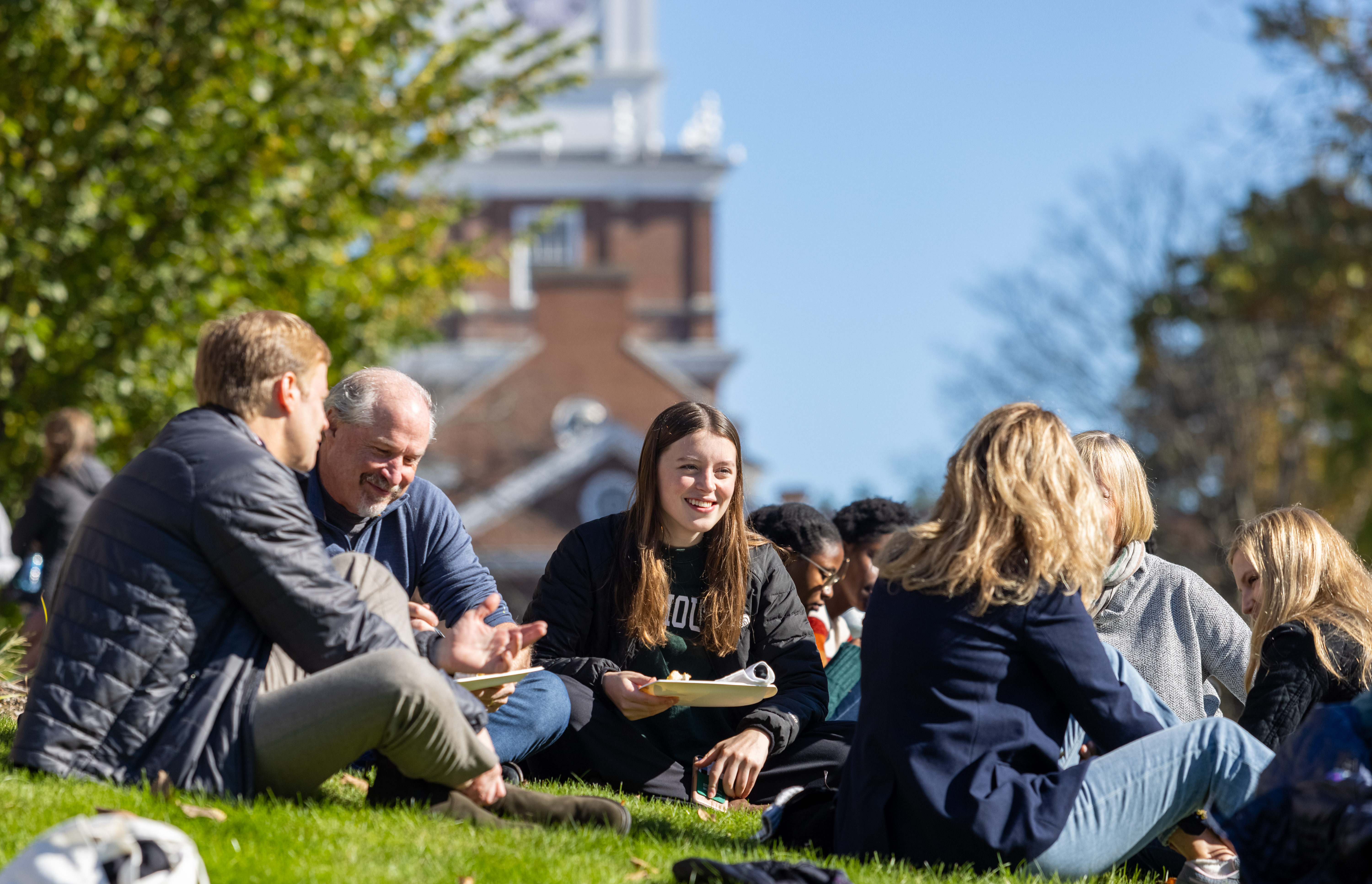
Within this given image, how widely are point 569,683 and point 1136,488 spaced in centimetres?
231

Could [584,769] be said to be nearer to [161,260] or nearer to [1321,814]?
[1321,814]

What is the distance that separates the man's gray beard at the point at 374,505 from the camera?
5344mm

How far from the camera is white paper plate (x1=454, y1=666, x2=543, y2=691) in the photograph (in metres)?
4.62

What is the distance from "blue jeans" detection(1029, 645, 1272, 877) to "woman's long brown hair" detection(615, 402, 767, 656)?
1867 millimetres

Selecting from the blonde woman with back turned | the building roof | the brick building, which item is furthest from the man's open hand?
the building roof

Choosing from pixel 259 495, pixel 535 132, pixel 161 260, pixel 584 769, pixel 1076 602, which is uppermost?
pixel 535 132

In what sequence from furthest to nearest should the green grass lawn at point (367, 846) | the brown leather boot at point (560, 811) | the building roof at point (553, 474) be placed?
the building roof at point (553, 474) < the brown leather boot at point (560, 811) < the green grass lawn at point (367, 846)

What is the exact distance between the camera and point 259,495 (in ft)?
13.1

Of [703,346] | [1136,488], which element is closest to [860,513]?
[1136,488]

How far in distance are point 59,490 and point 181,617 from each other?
5878 millimetres

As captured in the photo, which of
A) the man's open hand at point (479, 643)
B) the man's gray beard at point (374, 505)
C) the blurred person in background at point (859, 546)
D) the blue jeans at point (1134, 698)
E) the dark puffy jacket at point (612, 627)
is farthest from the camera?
the blurred person in background at point (859, 546)

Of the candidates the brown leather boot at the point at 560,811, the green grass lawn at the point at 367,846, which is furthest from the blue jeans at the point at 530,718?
the green grass lawn at the point at 367,846

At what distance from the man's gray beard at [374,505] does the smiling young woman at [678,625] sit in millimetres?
706

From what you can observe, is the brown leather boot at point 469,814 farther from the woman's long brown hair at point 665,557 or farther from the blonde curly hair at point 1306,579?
the blonde curly hair at point 1306,579
